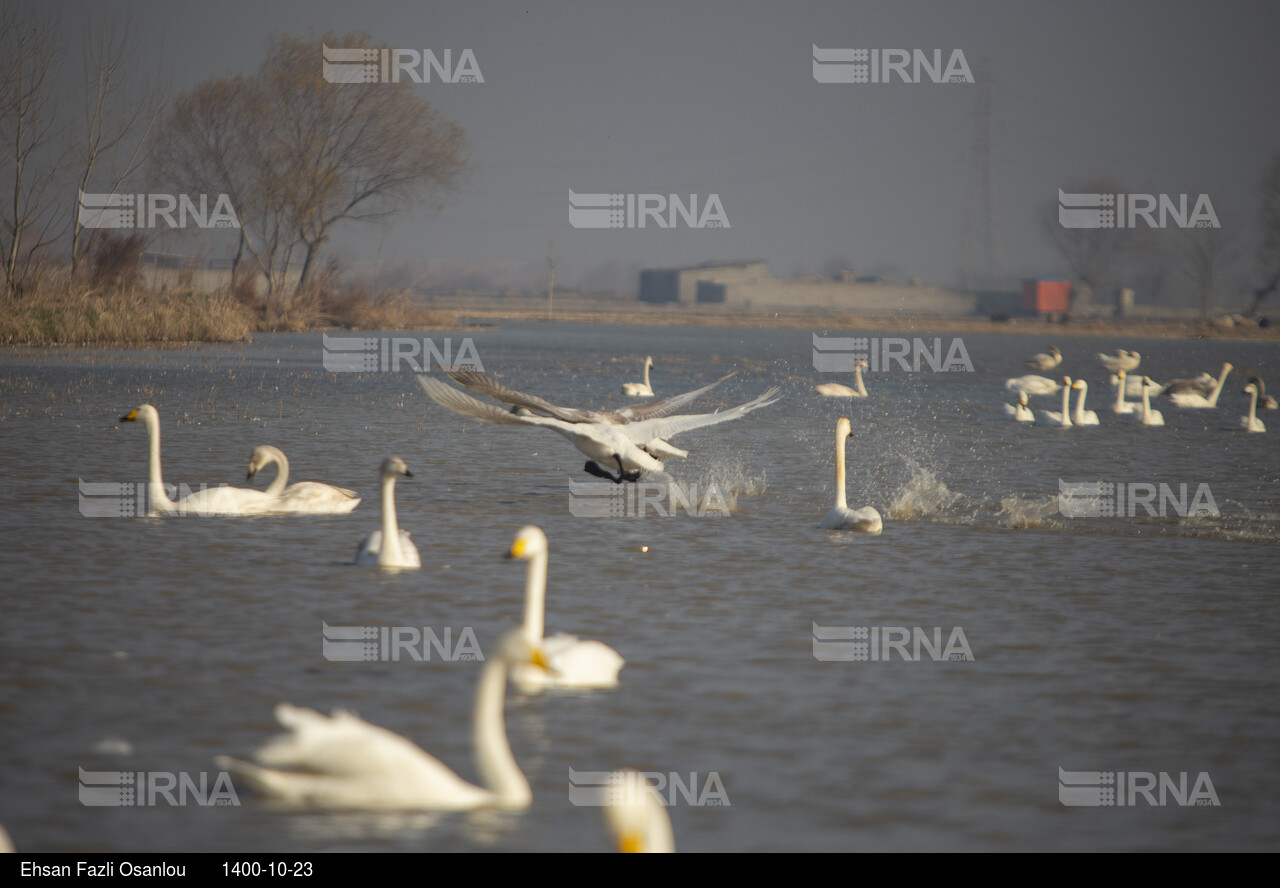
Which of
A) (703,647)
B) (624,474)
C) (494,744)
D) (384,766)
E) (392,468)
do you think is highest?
(392,468)

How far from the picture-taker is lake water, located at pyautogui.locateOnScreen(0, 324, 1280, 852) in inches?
222

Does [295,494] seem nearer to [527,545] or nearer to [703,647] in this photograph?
[703,647]

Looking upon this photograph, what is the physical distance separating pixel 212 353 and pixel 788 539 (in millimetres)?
29126

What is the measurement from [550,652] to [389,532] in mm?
3445

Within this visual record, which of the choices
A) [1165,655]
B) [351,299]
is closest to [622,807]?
[1165,655]

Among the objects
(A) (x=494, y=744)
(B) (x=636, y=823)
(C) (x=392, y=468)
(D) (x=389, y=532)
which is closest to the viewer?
(B) (x=636, y=823)

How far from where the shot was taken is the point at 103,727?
21.4ft

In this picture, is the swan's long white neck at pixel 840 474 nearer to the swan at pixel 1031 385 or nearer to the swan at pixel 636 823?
the swan at pixel 636 823

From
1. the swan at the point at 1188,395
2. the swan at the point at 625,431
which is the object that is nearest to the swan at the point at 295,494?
the swan at the point at 625,431

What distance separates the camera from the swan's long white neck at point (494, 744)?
538 centimetres

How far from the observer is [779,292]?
490ft

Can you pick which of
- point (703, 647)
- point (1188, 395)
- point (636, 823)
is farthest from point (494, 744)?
point (1188, 395)

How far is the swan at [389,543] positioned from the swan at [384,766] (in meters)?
4.76

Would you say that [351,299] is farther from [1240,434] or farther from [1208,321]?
[1208,321]
